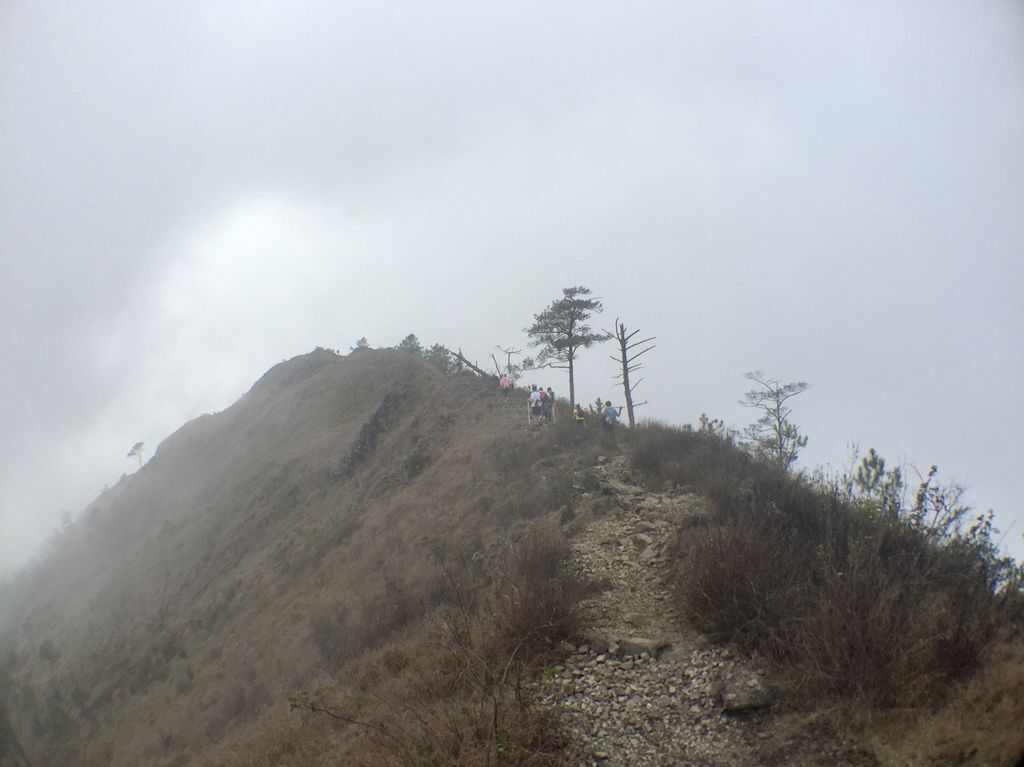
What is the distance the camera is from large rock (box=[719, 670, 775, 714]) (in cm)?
623

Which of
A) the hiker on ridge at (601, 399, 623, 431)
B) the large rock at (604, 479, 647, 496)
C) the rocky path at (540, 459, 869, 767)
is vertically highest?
the hiker on ridge at (601, 399, 623, 431)

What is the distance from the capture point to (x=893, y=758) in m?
5.04

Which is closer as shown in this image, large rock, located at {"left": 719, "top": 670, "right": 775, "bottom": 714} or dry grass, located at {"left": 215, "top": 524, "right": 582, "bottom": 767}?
dry grass, located at {"left": 215, "top": 524, "right": 582, "bottom": 767}

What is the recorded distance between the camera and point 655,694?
686 centimetres

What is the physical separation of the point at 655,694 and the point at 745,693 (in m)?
0.94

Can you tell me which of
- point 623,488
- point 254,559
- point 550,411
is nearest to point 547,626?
point 623,488

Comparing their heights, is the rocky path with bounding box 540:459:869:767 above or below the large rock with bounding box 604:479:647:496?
below

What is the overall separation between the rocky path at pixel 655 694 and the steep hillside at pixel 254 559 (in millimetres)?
4974

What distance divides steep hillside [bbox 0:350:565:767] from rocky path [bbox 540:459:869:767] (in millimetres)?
4974

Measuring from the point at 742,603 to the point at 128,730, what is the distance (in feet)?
58.6

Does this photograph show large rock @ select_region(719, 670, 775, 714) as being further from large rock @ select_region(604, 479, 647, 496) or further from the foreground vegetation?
large rock @ select_region(604, 479, 647, 496)

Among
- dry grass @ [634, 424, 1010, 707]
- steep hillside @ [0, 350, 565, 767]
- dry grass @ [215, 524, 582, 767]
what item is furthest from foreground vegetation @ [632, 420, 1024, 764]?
steep hillside @ [0, 350, 565, 767]

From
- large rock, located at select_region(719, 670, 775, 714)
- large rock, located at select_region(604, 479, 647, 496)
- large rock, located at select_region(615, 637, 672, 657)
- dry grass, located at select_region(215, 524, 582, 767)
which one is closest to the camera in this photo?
dry grass, located at select_region(215, 524, 582, 767)

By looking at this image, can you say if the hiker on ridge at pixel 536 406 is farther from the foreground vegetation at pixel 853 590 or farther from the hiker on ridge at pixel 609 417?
the foreground vegetation at pixel 853 590
